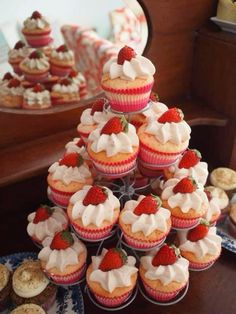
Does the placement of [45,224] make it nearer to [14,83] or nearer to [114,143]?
[114,143]

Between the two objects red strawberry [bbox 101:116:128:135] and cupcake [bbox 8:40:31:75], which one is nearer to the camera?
red strawberry [bbox 101:116:128:135]

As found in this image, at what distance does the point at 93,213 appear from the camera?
745mm

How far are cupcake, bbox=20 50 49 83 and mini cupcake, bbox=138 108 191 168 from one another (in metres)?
0.53

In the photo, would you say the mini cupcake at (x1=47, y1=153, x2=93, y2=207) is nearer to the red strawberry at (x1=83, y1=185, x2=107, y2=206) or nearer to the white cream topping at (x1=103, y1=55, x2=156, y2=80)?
the red strawberry at (x1=83, y1=185, x2=107, y2=206)

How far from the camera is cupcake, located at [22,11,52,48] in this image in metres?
1.12

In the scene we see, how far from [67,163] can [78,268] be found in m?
0.27

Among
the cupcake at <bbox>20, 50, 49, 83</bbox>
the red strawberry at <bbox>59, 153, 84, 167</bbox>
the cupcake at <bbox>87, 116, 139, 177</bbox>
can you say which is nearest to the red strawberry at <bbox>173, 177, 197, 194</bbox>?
the cupcake at <bbox>87, 116, 139, 177</bbox>

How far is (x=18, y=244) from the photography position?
1106 mm

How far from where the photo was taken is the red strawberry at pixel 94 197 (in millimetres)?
748

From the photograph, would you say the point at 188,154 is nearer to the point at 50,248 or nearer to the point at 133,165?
the point at 133,165

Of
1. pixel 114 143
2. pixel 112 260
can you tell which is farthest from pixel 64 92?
pixel 112 260

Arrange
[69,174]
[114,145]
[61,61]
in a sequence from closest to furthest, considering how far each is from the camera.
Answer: [114,145], [69,174], [61,61]

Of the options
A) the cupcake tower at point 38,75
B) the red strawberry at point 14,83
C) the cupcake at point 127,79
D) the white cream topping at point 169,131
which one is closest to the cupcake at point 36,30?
the cupcake tower at point 38,75

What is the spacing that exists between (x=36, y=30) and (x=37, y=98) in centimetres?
23
